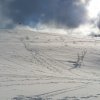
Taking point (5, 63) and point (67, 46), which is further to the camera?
point (67, 46)

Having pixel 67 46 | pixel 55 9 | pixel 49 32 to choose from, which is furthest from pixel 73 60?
pixel 55 9

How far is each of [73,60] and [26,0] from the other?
6.28 meters

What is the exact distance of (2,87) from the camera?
689 centimetres

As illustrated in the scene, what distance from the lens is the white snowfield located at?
6.77 meters

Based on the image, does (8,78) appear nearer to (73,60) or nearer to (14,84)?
(14,84)

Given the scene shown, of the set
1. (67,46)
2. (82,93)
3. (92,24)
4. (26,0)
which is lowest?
(82,93)

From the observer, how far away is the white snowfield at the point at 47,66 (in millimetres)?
6773

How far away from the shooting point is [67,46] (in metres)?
12.2

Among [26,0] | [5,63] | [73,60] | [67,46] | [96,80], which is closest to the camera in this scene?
[96,80]

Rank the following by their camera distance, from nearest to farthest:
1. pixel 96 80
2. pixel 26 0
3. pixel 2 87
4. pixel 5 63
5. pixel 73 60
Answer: pixel 2 87 < pixel 96 80 < pixel 5 63 < pixel 73 60 < pixel 26 0

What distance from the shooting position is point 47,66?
9.20m

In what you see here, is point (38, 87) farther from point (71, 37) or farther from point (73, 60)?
point (71, 37)

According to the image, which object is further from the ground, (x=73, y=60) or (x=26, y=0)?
(x=26, y=0)

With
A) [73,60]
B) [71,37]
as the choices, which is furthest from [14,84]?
[71,37]
